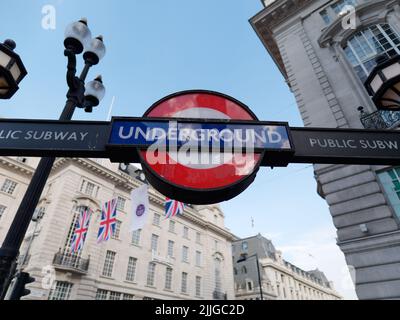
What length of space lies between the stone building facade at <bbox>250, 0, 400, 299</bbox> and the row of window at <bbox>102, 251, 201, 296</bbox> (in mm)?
23213

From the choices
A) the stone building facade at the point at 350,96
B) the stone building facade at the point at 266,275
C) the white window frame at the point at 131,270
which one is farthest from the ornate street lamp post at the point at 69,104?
the stone building facade at the point at 266,275

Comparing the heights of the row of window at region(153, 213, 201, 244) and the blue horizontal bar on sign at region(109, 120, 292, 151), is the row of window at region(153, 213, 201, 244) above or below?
above

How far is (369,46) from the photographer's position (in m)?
11.8

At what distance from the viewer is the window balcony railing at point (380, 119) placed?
8.90 m

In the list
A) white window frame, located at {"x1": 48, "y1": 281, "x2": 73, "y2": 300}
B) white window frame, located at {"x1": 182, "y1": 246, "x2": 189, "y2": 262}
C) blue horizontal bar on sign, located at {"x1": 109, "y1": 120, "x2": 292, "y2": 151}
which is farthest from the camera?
white window frame, located at {"x1": 182, "y1": 246, "x2": 189, "y2": 262}

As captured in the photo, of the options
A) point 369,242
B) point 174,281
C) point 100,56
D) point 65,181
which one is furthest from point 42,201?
point 369,242

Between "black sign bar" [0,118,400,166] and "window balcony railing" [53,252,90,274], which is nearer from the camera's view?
"black sign bar" [0,118,400,166]

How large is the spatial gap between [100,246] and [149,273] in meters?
7.41

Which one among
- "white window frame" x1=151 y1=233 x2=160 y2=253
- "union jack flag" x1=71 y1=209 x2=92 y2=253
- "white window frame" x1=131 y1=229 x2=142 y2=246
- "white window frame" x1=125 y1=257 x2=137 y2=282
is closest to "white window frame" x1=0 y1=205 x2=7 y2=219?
"white window frame" x1=131 y1=229 x2=142 y2=246

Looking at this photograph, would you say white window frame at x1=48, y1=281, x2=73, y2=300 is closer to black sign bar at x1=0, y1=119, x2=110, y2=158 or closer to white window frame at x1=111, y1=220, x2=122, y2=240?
white window frame at x1=111, y1=220, x2=122, y2=240

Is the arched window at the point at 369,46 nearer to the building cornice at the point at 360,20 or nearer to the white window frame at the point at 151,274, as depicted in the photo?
the building cornice at the point at 360,20

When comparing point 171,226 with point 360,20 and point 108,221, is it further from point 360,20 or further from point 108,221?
point 360,20

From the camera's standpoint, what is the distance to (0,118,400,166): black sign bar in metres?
1.78
